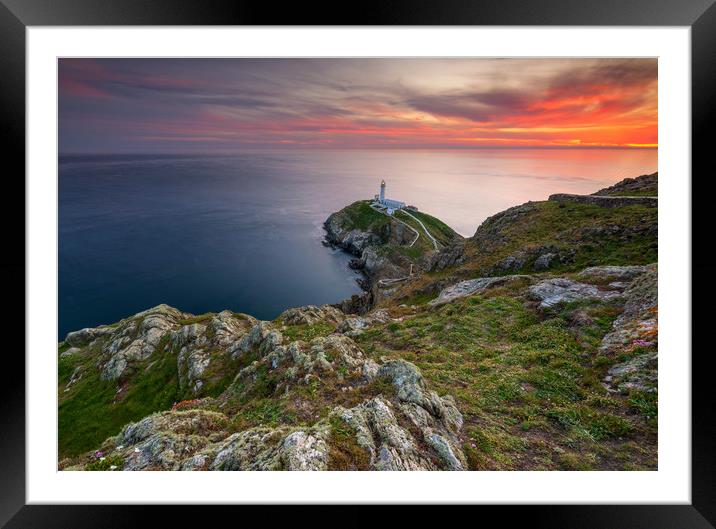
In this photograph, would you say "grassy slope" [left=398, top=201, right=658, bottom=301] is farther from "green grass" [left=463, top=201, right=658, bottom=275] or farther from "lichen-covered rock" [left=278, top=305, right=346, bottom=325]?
"lichen-covered rock" [left=278, top=305, right=346, bottom=325]

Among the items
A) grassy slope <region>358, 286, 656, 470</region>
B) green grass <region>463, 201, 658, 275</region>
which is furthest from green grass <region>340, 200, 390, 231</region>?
grassy slope <region>358, 286, 656, 470</region>

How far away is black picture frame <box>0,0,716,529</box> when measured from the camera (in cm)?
567

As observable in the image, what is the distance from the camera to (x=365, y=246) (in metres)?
102

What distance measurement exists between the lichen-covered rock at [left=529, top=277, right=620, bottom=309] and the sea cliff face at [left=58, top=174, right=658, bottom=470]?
0.11 m

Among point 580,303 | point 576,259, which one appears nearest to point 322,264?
point 576,259

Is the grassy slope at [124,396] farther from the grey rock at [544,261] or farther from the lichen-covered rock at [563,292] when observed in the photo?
the grey rock at [544,261]

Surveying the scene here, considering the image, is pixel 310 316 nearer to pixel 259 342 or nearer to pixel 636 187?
pixel 259 342

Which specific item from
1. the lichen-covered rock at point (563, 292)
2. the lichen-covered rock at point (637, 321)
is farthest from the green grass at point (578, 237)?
the lichen-covered rock at point (637, 321)

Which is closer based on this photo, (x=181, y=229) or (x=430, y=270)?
(x=430, y=270)

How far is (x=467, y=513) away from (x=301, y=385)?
555cm

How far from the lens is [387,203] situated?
114375 millimetres
